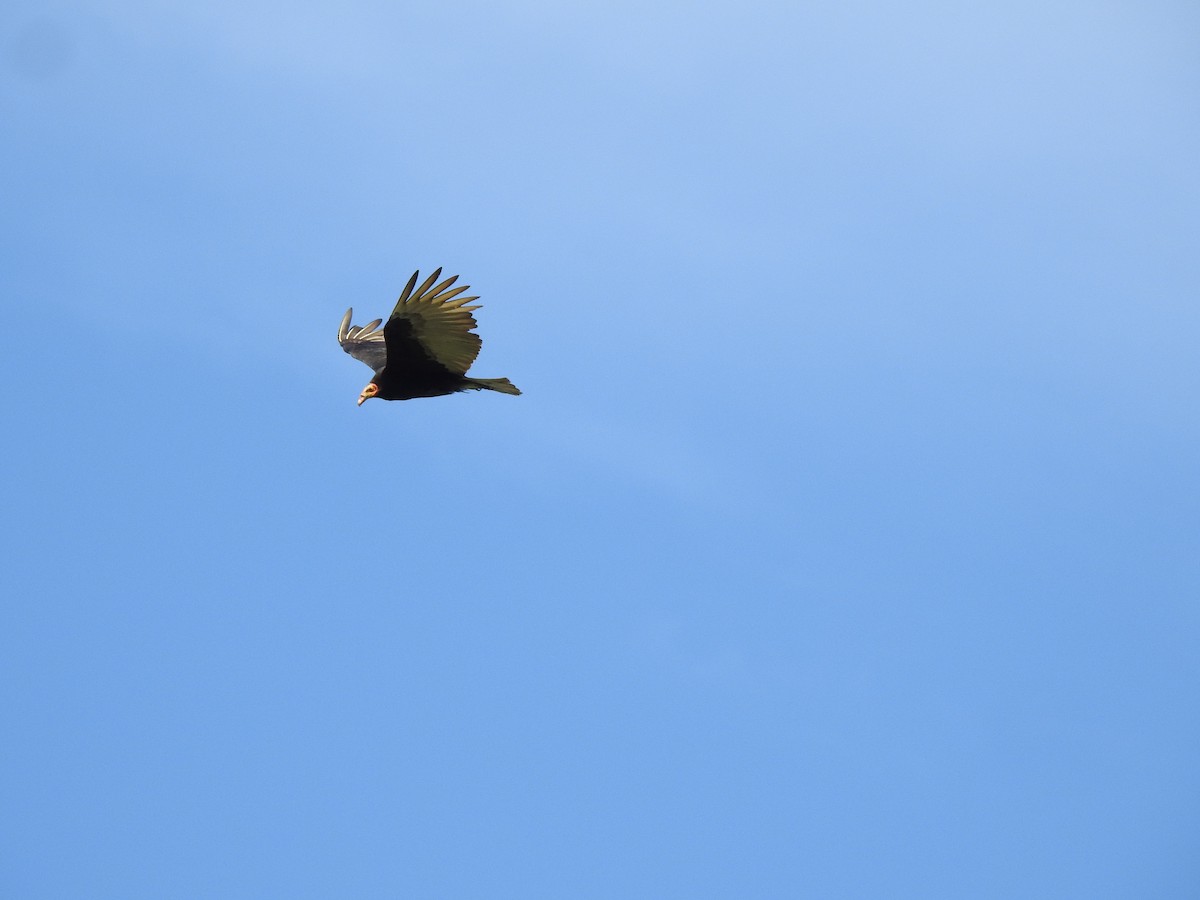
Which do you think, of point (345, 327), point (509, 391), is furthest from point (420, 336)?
point (345, 327)

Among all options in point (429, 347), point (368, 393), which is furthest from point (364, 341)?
point (429, 347)

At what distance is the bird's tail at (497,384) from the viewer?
23375 millimetres

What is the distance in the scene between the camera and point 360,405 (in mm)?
24578

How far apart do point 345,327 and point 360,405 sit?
407 cm

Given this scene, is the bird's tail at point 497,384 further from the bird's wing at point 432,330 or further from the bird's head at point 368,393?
the bird's head at point 368,393

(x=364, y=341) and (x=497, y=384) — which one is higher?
(x=364, y=341)

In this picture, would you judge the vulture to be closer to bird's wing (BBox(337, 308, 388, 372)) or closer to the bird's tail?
the bird's tail

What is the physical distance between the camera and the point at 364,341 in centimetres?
2769

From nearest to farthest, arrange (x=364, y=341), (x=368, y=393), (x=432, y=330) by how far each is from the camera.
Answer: (x=432, y=330), (x=368, y=393), (x=364, y=341)

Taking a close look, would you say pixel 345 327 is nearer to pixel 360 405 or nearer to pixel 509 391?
pixel 360 405

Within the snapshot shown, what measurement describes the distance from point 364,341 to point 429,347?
527cm

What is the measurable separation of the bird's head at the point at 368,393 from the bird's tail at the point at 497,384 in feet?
6.40

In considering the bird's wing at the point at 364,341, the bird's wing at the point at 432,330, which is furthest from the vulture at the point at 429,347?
the bird's wing at the point at 364,341

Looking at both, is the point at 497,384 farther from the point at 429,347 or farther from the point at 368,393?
the point at 368,393
